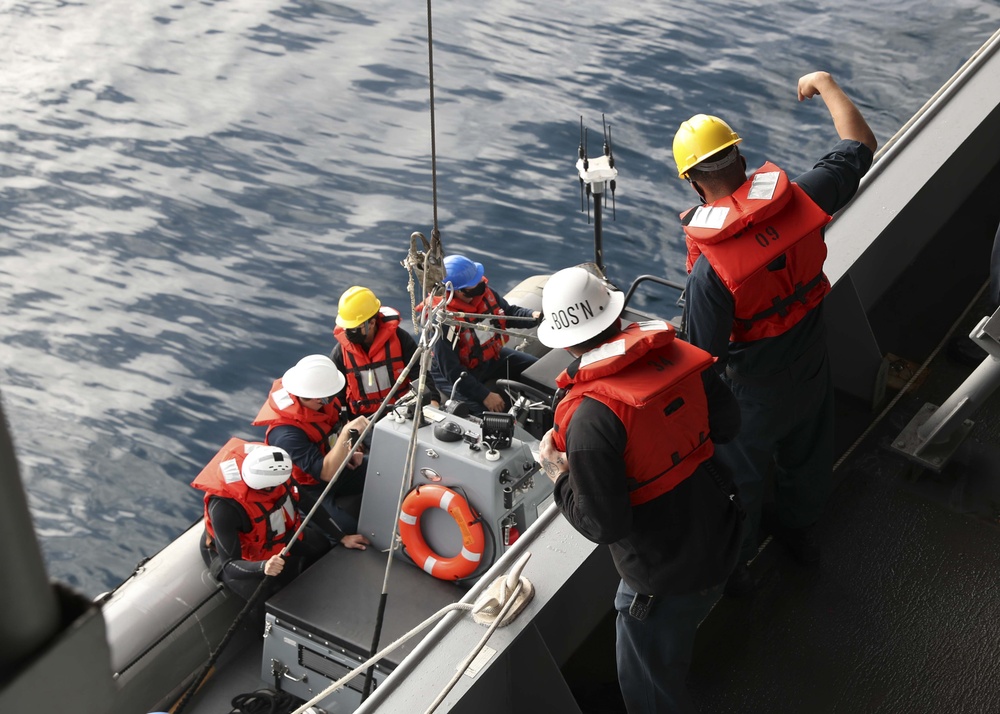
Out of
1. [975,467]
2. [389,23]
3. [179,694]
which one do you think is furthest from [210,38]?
[975,467]

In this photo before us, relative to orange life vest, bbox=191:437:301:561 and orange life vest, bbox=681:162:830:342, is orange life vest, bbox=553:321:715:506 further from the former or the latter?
orange life vest, bbox=191:437:301:561

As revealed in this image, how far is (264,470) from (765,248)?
2648 mm

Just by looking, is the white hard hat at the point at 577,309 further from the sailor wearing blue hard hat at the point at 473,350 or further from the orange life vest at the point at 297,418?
the sailor wearing blue hard hat at the point at 473,350

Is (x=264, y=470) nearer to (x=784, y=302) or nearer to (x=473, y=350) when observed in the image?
(x=473, y=350)

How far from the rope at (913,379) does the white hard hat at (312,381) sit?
255cm

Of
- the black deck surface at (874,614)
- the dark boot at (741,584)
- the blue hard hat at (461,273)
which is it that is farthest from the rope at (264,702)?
the blue hard hat at (461,273)

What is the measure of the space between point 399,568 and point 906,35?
12.7 m

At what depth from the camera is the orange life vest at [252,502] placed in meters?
4.35

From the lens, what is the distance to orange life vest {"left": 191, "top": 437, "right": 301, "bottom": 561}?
4352mm

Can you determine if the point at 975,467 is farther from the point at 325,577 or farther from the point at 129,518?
the point at 129,518

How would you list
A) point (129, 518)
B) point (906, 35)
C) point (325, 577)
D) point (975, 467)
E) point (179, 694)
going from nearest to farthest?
point (975, 467) < point (325, 577) < point (179, 694) < point (129, 518) < point (906, 35)

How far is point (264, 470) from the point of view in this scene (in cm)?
432

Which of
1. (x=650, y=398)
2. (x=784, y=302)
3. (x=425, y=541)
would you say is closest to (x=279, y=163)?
(x=425, y=541)

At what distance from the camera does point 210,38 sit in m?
14.7
